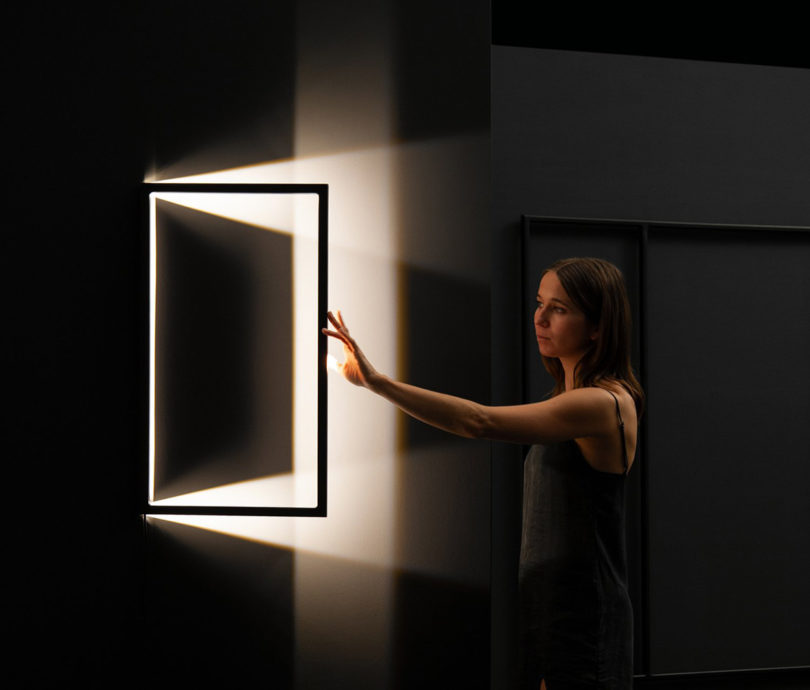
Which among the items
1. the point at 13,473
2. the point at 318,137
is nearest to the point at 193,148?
the point at 318,137

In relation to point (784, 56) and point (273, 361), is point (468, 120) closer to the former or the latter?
point (273, 361)

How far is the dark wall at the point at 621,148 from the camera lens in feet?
8.34

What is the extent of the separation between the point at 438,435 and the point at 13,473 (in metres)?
1.13

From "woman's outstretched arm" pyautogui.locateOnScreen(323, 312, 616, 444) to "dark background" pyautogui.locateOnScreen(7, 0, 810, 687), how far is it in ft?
1.08

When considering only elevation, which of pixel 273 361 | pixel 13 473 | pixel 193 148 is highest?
pixel 193 148

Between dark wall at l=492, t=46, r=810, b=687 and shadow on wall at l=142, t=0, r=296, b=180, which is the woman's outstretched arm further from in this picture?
dark wall at l=492, t=46, r=810, b=687

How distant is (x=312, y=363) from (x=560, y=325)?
2.06 ft

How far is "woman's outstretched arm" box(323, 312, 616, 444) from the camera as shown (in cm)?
132

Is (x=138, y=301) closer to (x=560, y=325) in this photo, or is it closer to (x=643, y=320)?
(x=560, y=325)

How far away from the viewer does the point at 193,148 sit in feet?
5.54

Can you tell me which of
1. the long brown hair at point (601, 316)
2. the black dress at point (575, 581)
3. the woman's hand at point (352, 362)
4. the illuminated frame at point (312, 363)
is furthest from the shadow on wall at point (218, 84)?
the black dress at point (575, 581)

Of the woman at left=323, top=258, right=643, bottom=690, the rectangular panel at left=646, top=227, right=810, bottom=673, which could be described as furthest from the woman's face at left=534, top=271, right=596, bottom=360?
the rectangular panel at left=646, top=227, right=810, bottom=673

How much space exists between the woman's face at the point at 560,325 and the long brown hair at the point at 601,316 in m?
0.01

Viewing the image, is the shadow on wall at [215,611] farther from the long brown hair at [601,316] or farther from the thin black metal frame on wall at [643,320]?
the thin black metal frame on wall at [643,320]
